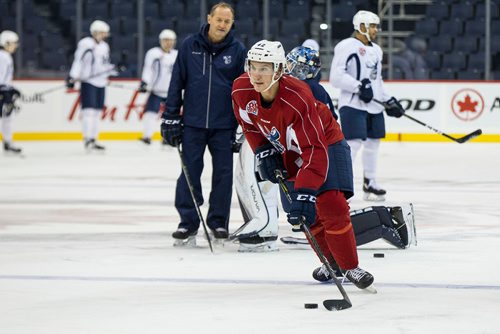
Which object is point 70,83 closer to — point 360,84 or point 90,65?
point 90,65

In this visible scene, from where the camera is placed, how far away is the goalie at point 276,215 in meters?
6.75

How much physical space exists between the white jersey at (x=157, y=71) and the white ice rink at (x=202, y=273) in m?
6.21

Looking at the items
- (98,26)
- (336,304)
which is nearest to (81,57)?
(98,26)

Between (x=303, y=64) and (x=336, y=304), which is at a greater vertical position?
(x=303, y=64)

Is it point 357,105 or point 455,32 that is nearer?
point 357,105

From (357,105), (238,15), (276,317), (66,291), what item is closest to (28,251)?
(66,291)

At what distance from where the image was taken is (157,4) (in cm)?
1970

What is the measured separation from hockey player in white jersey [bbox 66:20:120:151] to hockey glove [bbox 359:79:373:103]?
6980mm

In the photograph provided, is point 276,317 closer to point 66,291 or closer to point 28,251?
point 66,291

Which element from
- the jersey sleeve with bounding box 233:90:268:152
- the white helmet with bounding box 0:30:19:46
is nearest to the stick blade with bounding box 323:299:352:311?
the jersey sleeve with bounding box 233:90:268:152

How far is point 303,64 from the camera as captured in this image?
6.74 meters

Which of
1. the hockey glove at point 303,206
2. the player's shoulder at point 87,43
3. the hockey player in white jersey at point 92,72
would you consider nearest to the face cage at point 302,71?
the hockey glove at point 303,206

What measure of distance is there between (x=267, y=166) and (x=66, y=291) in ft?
3.28

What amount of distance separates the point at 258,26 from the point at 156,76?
7.52 feet
